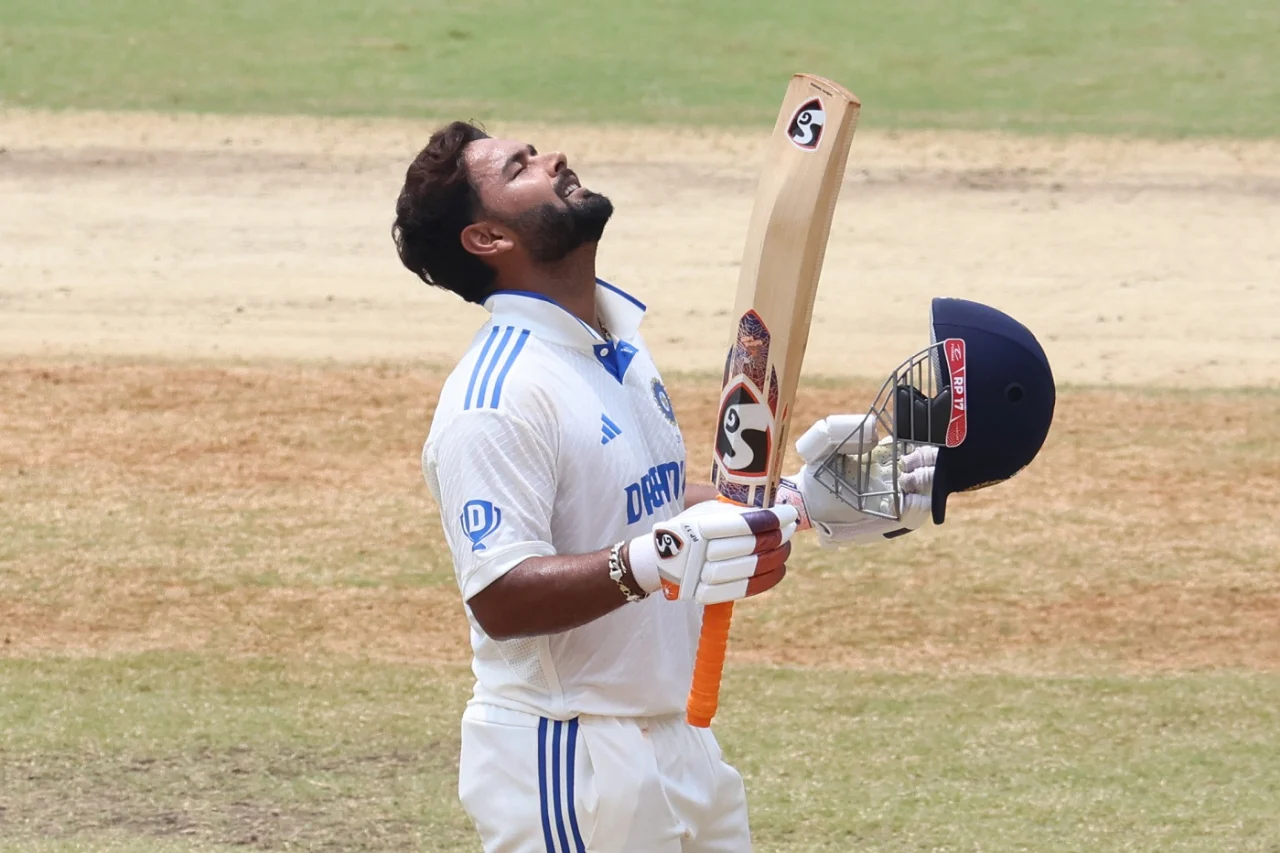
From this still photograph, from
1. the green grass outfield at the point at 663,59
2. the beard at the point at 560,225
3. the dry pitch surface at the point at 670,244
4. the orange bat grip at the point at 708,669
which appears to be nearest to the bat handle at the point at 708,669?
the orange bat grip at the point at 708,669

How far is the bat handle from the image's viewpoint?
3.69 meters

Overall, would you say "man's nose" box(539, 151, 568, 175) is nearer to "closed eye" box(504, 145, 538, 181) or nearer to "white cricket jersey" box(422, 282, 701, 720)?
"closed eye" box(504, 145, 538, 181)

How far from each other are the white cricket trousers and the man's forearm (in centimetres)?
30

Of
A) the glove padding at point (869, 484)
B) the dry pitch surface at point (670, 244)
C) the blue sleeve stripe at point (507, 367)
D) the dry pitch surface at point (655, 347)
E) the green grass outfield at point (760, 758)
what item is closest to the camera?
the blue sleeve stripe at point (507, 367)

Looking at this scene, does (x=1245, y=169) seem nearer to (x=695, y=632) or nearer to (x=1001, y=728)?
(x=1001, y=728)

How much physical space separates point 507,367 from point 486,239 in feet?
0.99

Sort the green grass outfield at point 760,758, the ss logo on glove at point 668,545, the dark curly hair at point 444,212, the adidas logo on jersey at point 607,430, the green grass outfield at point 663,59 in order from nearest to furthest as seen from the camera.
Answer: the ss logo on glove at point 668,545 → the adidas logo on jersey at point 607,430 → the dark curly hair at point 444,212 → the green grass outfield at point 760,758 → the green grass outfield at point 663,59

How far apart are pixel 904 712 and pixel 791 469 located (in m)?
2.99

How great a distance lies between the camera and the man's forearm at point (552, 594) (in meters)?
3.39

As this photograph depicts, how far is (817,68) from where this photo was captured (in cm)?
1897

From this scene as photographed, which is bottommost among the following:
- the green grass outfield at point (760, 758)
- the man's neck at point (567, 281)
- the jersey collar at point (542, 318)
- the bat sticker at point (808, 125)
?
the green grass outfield at point (760, 758)

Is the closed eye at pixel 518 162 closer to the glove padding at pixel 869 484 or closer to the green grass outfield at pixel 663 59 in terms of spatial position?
the glove padding at pixel 869 484

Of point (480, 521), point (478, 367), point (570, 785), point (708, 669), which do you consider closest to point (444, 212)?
point (478, 367)

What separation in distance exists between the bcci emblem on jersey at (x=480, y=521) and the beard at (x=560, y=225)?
1.77 feet
